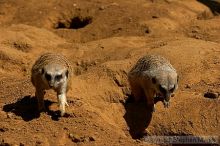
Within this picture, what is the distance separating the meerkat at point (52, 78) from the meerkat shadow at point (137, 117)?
2.42 ft

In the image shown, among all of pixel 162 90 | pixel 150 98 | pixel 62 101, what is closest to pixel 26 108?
pixel 62 101

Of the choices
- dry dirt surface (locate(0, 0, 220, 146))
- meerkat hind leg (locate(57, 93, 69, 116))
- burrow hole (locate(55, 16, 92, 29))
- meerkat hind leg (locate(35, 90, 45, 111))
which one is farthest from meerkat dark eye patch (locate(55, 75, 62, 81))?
burrow hole (locate(55, 16, 92, 29))

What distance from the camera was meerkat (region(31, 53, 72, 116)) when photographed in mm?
5168

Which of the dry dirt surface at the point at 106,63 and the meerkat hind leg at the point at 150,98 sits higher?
the meerkat hind leg at the point at 150,98

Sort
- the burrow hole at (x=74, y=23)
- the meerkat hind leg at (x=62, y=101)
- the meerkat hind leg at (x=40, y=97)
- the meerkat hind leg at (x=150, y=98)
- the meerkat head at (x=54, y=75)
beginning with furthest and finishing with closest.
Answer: the burrow hole at (x=74, y=23)
the meerkat hind leg at (x=150, y=98)
the meerkat hind leg at (x=40, y=97)
the meerkat hind leg at (x=62, y=101)
the meerkat head at (x=54, y=75)

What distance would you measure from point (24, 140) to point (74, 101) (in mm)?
847

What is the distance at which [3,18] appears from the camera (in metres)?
9.57

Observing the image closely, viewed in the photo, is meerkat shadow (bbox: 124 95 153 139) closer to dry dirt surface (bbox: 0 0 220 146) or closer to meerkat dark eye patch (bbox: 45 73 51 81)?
dry dirt surface (bbox: 0 0 220 146)

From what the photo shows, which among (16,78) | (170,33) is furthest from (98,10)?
(16,78)

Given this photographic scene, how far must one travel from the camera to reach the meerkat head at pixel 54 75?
203 inches

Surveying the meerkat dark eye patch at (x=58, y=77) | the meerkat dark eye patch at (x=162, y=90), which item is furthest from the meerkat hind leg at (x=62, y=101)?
the meerkat dark eye patch at (x=162, y=90)

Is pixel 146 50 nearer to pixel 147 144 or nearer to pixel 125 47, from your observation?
pixel 125 47

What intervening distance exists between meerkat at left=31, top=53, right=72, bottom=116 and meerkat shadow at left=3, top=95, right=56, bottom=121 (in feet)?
0.38

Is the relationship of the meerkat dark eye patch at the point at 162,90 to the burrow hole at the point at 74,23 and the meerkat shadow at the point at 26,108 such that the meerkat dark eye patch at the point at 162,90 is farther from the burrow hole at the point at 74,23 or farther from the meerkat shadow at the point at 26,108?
the burrow hole at the point at 74,23
